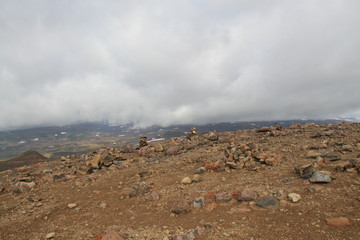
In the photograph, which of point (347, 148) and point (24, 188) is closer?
point (347, 148)

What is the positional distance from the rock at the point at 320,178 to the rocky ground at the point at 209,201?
0.15 feet

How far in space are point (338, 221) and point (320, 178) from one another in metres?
Result: 3.58

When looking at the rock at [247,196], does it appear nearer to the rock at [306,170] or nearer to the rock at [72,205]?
the rock at [306,170]

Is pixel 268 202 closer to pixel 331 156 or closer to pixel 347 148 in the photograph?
pixel 331 156

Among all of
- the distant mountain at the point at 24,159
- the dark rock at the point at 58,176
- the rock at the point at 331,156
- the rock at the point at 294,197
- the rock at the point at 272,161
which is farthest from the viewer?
the distant mountain at the point at 24,159

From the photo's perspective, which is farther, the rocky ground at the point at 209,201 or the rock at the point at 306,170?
the rock at the point at 306,170

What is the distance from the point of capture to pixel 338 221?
771 cm

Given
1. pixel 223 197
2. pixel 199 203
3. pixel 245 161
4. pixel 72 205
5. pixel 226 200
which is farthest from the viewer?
pixel 245 161

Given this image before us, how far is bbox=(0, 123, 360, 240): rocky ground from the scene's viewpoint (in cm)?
834

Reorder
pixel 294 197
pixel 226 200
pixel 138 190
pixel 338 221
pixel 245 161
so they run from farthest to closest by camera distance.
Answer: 1. pixel 245 161
2. pixel 138 190
3. pixel 226 200
4. pixel 294 197
5. pixel 338 221

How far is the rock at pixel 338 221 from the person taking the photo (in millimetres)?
7577

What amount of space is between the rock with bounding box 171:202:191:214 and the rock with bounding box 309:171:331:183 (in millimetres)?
7242

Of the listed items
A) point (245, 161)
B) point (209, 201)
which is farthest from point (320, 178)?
point (209, 201)

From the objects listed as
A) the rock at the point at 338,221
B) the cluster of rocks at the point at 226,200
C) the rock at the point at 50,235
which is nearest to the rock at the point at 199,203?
the cluster of rocks at the point at 226,200
